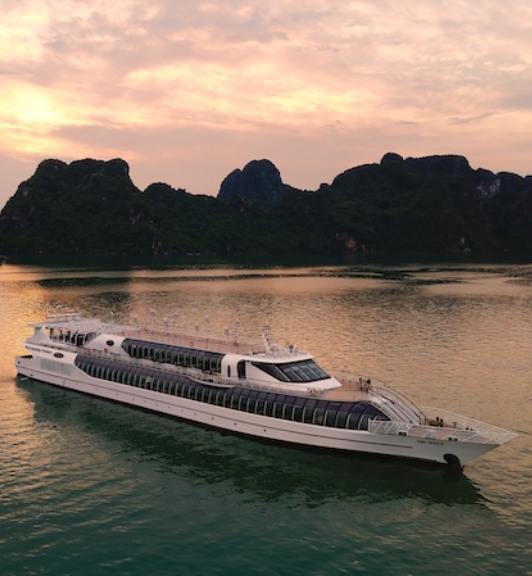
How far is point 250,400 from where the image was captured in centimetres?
4853

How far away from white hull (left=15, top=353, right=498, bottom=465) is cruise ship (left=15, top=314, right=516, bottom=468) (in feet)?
0.26

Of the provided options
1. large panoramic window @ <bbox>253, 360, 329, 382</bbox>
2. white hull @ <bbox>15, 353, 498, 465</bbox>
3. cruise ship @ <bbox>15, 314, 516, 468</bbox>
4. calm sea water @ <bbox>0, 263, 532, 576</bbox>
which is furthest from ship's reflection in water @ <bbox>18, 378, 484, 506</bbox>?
large panoramic window @ <bbox>253, 360, 329, 382</bbox>

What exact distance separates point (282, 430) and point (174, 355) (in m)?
16.5

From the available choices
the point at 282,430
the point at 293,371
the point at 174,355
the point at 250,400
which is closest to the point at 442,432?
the point at 282,430

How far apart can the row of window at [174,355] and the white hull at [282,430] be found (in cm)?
381

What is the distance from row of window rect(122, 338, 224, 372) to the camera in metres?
54.4

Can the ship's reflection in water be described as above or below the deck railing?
below

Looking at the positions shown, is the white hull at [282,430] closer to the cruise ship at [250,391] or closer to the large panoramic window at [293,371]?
the cruise ship at [250,391]

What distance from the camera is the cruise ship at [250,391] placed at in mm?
42344

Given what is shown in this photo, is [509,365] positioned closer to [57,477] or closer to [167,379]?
[167,379]

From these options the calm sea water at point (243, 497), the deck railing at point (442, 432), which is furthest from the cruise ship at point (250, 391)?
the calm sea water at point (243, 497)

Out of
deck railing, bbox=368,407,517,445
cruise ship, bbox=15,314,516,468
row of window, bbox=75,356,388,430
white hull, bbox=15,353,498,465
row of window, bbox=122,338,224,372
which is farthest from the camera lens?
row of window, bbox=122,338,224,372

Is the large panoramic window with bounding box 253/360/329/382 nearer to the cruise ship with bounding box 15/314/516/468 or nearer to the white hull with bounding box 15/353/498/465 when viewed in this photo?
the cruise ship with bounding box 15/314/516/468

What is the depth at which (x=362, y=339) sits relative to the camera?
3782 inches
